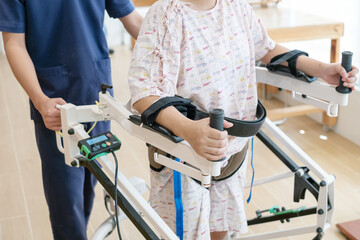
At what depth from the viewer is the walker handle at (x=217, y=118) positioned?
3.06 ft

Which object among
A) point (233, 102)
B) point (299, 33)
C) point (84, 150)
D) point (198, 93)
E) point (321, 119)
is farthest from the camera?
point (321, 119)

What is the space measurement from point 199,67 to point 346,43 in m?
2.11

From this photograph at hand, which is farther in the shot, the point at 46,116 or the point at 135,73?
the point at 46,116

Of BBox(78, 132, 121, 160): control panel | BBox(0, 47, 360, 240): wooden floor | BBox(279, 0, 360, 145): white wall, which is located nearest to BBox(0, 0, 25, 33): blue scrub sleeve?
BBox(78, 132, 121, 160): control panel

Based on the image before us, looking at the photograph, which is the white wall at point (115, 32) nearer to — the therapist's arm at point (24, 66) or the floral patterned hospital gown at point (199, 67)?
the therapist's arm at point (24, 66)

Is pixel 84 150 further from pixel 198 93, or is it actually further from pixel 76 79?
pixel 76 79

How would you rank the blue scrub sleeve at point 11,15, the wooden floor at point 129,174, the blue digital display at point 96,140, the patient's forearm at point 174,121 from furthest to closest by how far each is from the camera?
the wooden floor at point 129,174
the blue scrub sleeve at point 11,15
the blue digital display at point 96,140
the patient's forearm at point 174,121

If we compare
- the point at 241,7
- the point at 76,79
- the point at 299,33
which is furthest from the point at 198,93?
the point at 299,33

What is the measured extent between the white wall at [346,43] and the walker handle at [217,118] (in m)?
2.16

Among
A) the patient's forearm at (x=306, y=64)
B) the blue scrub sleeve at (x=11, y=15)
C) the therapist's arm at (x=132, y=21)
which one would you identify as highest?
the blue scrub sleeve at (x=11, y=15)

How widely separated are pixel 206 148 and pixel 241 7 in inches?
21.5

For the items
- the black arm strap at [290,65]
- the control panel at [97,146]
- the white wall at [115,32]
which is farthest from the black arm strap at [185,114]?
the white wall at [115,32]

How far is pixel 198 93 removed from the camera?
126cm

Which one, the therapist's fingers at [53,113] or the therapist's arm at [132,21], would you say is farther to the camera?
the therapist's arm at [132,21]
